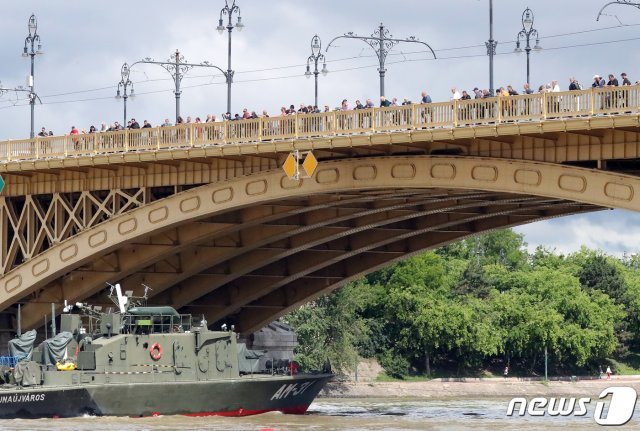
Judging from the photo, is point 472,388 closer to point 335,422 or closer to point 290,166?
point 335,422

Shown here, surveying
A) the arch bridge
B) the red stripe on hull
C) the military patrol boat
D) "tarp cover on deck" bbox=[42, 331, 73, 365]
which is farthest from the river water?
the arch bridge

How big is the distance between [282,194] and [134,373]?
7.83m

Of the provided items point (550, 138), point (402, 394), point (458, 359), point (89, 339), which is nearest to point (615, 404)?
point (550, 138)

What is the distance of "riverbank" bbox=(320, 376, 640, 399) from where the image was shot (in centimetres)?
9319

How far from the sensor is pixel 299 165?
53906 millimetres

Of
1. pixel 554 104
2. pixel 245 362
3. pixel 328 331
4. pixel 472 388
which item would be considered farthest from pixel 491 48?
pixel 472 388

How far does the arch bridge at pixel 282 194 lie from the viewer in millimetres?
47844

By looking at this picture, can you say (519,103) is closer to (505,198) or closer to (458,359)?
(505,198)

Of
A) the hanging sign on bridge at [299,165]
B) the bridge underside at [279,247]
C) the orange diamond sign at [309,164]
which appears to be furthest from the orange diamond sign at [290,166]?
the bridge underside at [279,247]

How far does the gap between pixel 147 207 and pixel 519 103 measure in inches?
642

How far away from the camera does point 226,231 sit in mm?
60125

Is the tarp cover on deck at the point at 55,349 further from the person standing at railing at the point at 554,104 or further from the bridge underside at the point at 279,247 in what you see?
the person standing at railing at the point at 554,104

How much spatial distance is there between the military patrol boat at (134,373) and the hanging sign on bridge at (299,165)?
21.1ft

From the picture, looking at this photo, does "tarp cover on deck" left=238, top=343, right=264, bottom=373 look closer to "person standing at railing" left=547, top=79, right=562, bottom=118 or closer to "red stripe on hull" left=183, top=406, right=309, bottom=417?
"red stripe on hull" left=183, top=406, right=309, bottom=417
